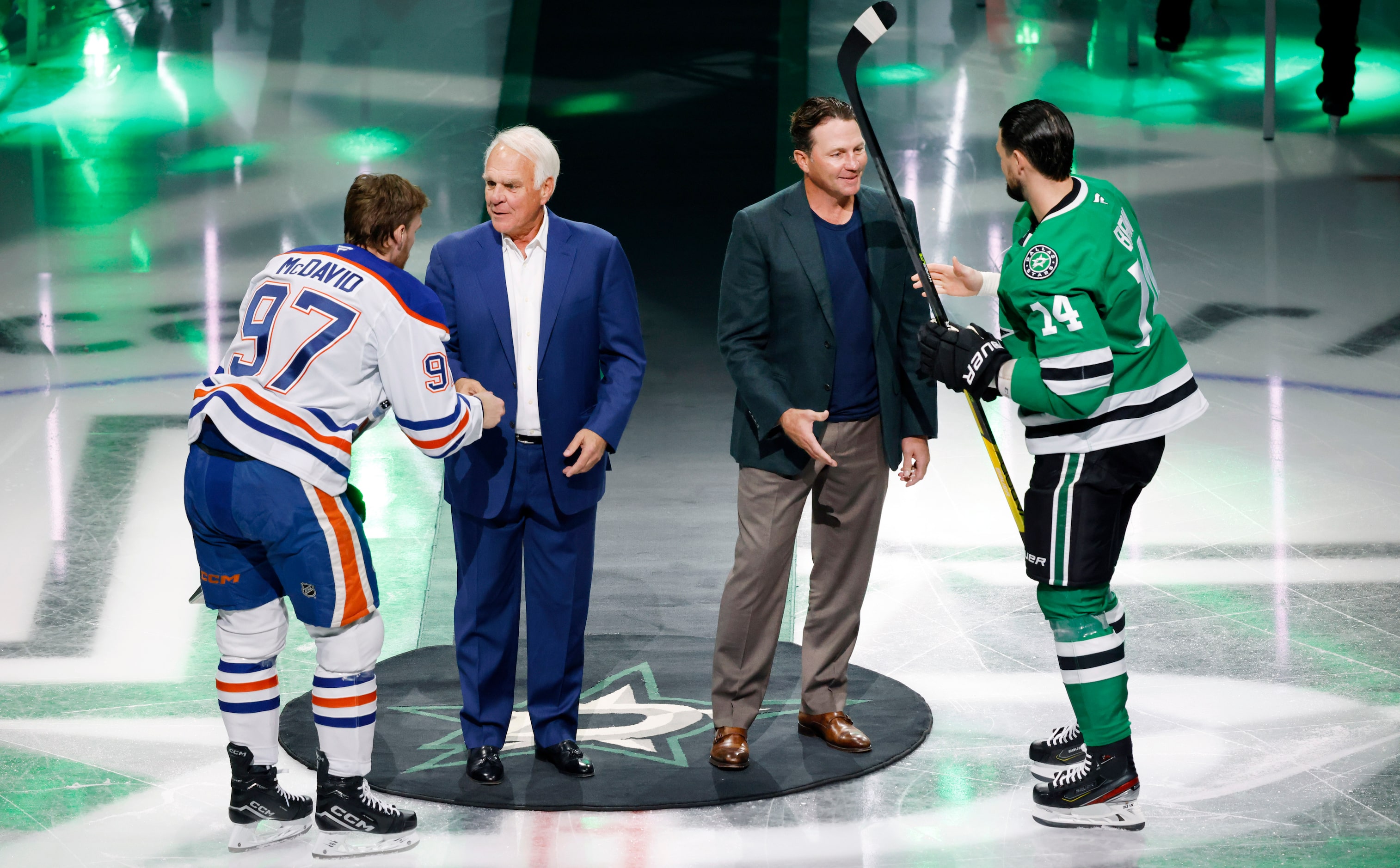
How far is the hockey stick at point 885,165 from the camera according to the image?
12.3 feet

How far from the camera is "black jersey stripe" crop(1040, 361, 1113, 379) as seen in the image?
11.3ft

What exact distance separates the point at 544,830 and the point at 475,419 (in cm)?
94

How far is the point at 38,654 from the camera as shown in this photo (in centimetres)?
455

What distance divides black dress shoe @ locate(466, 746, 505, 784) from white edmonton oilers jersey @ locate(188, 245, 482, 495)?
31.0 inches

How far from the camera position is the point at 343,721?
11.7 feet

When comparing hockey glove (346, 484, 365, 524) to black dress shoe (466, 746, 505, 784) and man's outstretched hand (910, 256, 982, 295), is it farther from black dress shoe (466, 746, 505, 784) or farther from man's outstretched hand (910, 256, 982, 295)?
man's outstretched hand (910, 256, 982, 295)

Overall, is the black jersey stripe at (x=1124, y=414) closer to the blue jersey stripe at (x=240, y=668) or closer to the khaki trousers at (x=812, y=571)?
the khaki trousers at (x=812, y=571)

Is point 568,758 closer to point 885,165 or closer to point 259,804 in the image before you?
point 259,804

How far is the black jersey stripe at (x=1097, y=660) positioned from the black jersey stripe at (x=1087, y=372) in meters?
0.66

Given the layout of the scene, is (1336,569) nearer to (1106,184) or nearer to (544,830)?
(1106,184)

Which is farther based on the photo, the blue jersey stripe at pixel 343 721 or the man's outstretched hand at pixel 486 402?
the man's outstretched hand at pixel 486 402

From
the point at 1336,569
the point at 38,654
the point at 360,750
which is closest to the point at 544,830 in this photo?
the point at 360,750

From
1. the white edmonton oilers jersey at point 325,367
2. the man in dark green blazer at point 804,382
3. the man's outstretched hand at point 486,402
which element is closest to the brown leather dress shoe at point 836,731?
the man in dark green blazer at point 804,382

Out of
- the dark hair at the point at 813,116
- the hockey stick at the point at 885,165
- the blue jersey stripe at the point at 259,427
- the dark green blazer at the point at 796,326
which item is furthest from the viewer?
the dark green blazer at the point at 796,326
